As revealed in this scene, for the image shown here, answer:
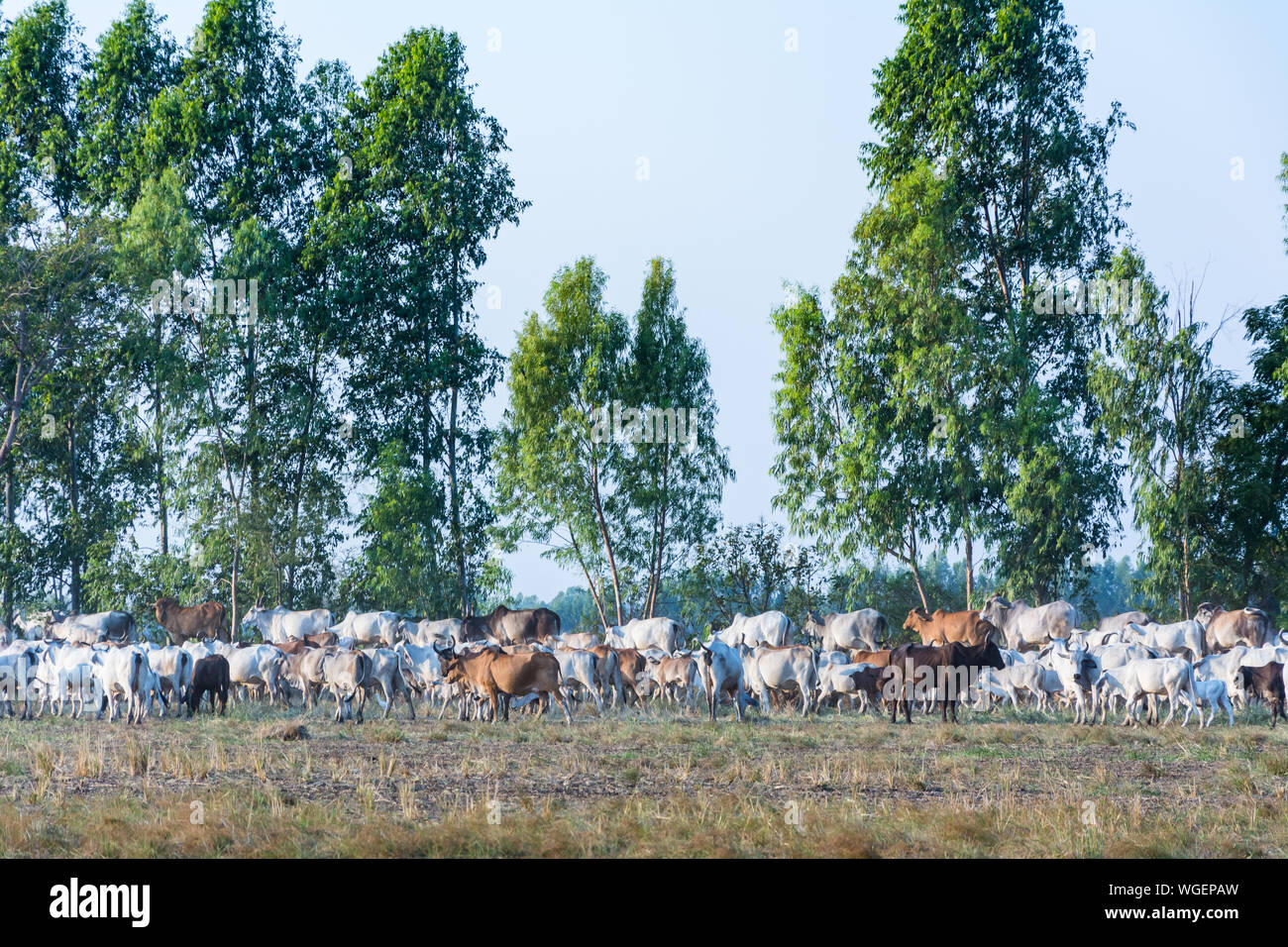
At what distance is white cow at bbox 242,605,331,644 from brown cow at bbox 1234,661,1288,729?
24519 mm

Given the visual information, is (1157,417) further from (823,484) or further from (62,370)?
(62,370)

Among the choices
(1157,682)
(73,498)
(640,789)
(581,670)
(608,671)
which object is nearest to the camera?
(640,789)

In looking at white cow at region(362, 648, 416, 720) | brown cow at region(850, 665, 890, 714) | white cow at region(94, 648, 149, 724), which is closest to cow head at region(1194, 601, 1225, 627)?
brown cow at region(850, 665, 890, 714)

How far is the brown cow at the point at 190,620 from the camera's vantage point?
3816 centimetres

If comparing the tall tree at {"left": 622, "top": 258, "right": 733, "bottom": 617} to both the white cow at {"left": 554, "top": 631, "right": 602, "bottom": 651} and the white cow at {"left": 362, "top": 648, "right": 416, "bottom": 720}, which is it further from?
the white cow at {"left": 362, "top": 648, "right": 416, "bottom": 720}

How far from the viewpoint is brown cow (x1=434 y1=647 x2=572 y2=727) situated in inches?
878

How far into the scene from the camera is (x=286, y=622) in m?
37.6

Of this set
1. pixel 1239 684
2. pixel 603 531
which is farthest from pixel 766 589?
pixel 1239 684

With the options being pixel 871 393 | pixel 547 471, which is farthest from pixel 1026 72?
pixel 547 471

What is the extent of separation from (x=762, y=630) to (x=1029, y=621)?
7025 millimetres

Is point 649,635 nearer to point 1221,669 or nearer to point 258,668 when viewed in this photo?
point 258,668

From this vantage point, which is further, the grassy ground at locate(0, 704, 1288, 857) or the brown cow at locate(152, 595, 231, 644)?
the brown cow at locate(152, 595, 231, 644)

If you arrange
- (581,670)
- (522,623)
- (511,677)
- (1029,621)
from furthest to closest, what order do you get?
1. (522,623)
2. (1029,621)
3. (581,670)
4. (511,677)

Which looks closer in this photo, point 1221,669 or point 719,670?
point 719,670
